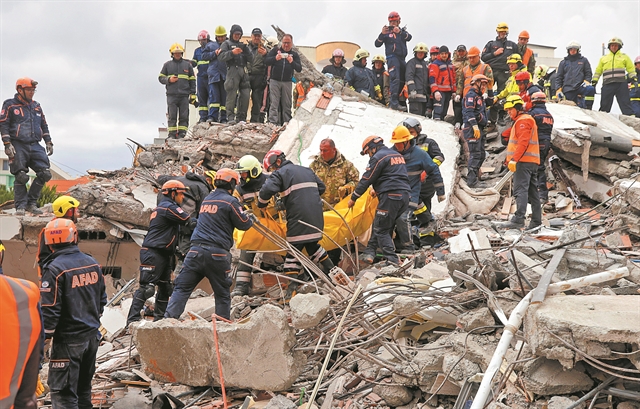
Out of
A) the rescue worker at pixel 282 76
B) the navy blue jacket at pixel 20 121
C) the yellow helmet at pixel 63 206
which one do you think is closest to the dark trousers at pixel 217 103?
the rescue worker at pixel 282 76

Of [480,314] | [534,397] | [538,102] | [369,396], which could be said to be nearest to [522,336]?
[534,397]

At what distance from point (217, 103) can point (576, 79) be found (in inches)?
306

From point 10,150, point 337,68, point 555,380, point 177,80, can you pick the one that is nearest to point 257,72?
point 177,80

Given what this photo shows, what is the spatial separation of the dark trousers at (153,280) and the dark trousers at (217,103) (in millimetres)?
5614

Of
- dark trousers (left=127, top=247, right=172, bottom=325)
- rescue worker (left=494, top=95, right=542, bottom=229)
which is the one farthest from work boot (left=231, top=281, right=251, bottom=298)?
rescue worker (left=494, top=95, right=542, bottom=229)

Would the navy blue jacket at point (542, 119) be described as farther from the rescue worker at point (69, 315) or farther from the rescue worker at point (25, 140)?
the rescue worker at point (25, 140)

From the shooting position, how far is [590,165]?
31.9 feet

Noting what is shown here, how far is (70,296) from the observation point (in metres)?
4.46

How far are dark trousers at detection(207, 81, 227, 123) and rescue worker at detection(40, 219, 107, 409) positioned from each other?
748cm

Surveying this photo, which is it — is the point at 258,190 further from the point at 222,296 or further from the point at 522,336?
the point at 522,336

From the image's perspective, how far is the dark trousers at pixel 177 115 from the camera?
11820 mm

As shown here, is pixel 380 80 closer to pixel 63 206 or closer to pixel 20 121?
pixel 20 121

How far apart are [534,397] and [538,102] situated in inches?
246

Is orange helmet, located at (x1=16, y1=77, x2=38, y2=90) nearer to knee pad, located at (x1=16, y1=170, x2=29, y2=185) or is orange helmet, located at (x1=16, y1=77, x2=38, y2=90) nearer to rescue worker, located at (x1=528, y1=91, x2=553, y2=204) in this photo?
knee pad, located at (x1=16, y1=170, x2=29, y2=185)
